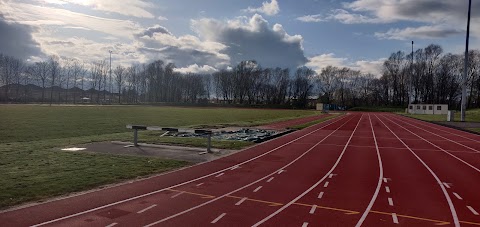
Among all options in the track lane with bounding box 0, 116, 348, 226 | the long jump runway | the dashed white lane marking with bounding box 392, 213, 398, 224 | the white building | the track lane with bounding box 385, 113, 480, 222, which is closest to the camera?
the track lane with bounding box 0, 116, 348, 226

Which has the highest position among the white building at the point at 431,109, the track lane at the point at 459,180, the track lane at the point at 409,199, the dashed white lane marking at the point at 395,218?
the white building at the point at 431,109

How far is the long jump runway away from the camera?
803 centimetres

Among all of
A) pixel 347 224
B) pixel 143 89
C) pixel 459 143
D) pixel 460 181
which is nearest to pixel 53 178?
pixel 347 224

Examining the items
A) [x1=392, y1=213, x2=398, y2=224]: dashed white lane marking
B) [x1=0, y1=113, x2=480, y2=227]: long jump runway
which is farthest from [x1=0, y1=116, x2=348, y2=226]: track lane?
[x1=392, y1=213, x2=398, y2=224]: dashed white lane marking

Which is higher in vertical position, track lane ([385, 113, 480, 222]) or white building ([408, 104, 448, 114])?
white building ([408, 104, 448, 114])

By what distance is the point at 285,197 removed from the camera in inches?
393

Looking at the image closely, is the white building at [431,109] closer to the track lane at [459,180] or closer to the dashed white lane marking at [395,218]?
the track lane at [459,180]

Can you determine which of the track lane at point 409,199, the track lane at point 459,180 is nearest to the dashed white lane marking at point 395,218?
the track lane at point 409,199

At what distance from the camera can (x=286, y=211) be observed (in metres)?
8.72

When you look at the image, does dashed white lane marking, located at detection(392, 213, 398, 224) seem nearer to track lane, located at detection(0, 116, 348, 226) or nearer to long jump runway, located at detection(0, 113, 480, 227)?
long jump runway, located at detection(0, 113, 480, 227)

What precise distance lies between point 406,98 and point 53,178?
12513 centimetres

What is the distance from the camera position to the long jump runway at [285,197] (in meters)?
8.03

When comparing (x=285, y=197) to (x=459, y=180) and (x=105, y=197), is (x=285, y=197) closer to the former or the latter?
(x=105, y=197)

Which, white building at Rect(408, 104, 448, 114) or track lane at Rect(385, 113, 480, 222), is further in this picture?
white building at Rect(408, 104, 448, 114)
